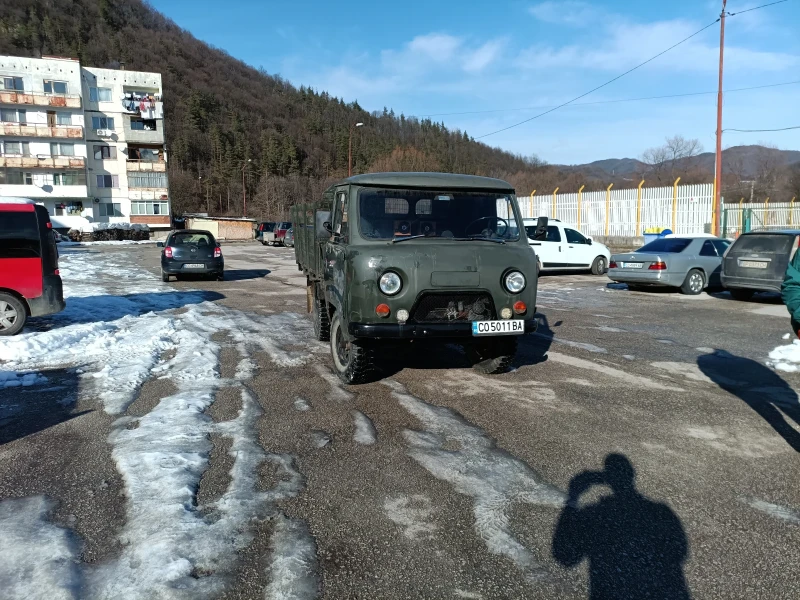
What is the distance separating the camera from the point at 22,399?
19.3 ft

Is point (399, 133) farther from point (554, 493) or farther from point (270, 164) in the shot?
point (554, 493)

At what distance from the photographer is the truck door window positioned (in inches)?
244

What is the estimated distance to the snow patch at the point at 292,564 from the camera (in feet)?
8.88

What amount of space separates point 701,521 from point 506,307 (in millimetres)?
2721

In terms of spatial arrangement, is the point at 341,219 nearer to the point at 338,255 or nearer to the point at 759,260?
the point at 338,255

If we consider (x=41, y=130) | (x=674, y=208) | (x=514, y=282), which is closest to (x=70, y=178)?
(x=41, y=130)

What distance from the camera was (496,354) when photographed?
659 cm

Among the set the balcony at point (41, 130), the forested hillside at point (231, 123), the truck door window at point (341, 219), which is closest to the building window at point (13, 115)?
the balcony at point (41, 130)

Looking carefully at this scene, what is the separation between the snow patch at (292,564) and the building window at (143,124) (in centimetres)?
7042

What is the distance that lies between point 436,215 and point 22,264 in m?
6.58

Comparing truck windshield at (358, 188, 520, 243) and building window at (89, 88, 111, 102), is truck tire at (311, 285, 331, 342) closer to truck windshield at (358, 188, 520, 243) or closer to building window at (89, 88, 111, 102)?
truck windshield at (358, 188, 520, 243)

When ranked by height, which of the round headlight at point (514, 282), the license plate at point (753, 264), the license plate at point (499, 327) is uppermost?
the round headlight at point (514, 282)

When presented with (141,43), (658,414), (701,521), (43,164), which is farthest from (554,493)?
(141,43)

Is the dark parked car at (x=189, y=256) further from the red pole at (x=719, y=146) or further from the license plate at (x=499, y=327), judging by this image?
the red pole at (x=719, y=146)
